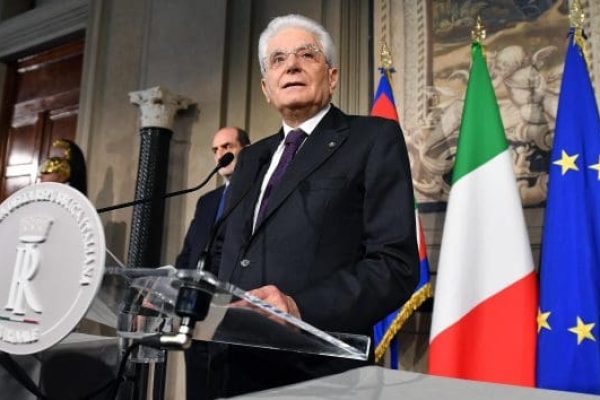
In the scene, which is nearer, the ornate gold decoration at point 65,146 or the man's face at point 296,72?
the man's face at point 296,72

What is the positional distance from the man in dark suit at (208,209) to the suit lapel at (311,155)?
1.29m

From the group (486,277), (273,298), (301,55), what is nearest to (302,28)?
(301,55)

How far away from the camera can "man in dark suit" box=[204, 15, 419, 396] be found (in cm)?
92

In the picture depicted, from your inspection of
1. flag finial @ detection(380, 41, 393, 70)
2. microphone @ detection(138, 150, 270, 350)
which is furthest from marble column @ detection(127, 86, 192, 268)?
microphone @ detection(138, 150, 270, 350)

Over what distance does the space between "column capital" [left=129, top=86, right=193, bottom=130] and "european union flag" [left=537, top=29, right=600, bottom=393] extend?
85.9 inches

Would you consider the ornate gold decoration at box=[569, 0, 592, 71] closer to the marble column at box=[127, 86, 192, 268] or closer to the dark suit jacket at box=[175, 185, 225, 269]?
the dark suit jacket at box=[175, 185, 225, 269]

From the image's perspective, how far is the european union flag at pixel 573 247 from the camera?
6.24ft

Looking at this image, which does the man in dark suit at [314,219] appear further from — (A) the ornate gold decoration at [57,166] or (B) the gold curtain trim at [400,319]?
(A) the ornate gold decoration at [57,166]

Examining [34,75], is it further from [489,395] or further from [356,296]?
[489,395]

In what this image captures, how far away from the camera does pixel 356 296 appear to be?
92cm

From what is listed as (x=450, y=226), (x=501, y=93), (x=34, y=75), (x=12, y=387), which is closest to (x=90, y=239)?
(x=12, y=387)

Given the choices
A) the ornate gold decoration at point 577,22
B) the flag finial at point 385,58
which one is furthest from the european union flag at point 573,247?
the flag finial at point 385,58

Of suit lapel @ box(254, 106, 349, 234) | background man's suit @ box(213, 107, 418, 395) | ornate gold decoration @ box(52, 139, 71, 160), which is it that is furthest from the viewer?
ornate gold decoration @ box(52, 139, 71, 160)

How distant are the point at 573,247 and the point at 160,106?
2418 mm
